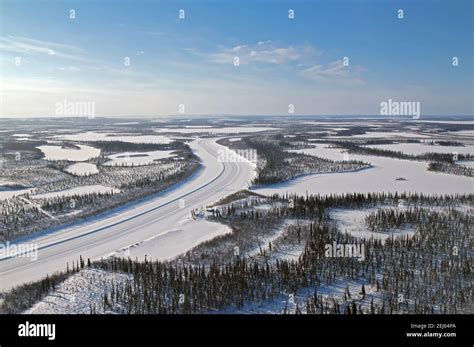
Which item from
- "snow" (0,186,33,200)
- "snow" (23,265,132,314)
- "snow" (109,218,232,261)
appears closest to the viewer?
"snow" (23,265,132,314)

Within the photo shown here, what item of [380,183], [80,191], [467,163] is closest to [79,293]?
[80,191]

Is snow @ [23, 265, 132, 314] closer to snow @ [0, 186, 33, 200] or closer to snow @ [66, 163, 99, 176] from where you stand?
snow @ [0, 186, 33, 200]

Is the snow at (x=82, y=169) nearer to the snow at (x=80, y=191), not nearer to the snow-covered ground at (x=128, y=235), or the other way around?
the snow at (x=80, y=191)

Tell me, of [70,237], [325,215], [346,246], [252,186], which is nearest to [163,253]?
[70,237]

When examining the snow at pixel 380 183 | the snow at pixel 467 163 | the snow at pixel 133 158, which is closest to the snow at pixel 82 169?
the snow at pixel 133 158
